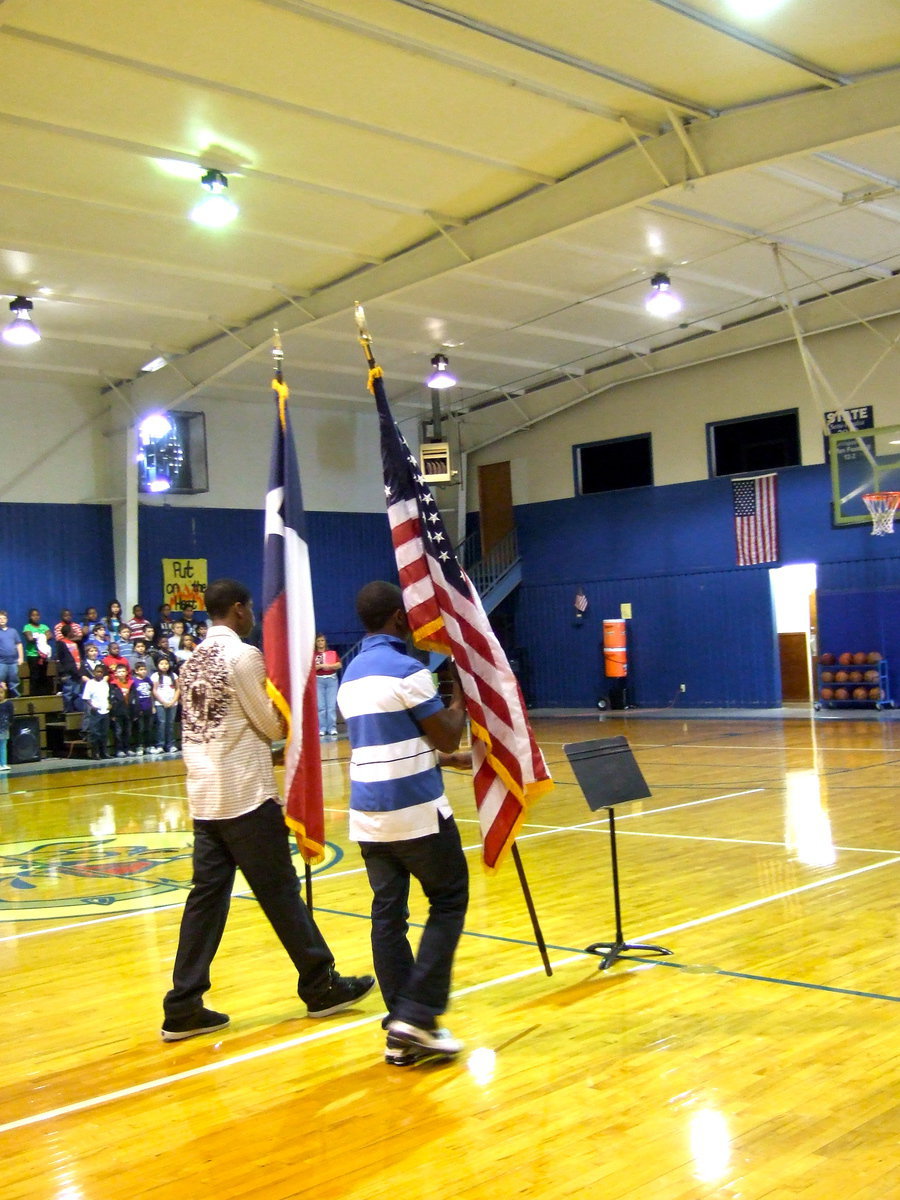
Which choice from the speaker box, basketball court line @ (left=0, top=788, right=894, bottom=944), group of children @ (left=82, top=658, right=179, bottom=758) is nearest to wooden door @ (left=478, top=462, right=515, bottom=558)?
group of children @ (left=82, top=658, right=179, bottom=758)

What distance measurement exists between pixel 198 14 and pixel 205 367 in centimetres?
1033

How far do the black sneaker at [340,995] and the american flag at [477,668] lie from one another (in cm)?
87

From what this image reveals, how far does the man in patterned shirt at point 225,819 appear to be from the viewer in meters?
4.86

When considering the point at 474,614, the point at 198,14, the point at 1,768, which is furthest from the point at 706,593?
the point at 474,614

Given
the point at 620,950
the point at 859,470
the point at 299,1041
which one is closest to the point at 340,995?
the point at 299,1041

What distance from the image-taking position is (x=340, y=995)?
5152 millimetres

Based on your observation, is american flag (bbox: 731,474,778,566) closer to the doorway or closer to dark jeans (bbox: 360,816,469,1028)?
the doorway

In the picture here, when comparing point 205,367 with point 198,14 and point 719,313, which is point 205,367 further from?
point 198,14

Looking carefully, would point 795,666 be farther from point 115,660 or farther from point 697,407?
point 115,660

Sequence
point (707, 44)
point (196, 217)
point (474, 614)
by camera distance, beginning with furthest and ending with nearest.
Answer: point (196, 217), point (707, 44), point (474, 614)

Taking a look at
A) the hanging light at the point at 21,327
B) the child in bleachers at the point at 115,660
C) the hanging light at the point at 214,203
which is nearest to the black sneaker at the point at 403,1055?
the hanging light at the point at 214,203

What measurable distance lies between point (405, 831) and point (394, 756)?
28 cm

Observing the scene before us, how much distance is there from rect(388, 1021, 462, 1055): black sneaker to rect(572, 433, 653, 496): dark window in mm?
21074

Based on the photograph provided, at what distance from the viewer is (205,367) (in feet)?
66.6
